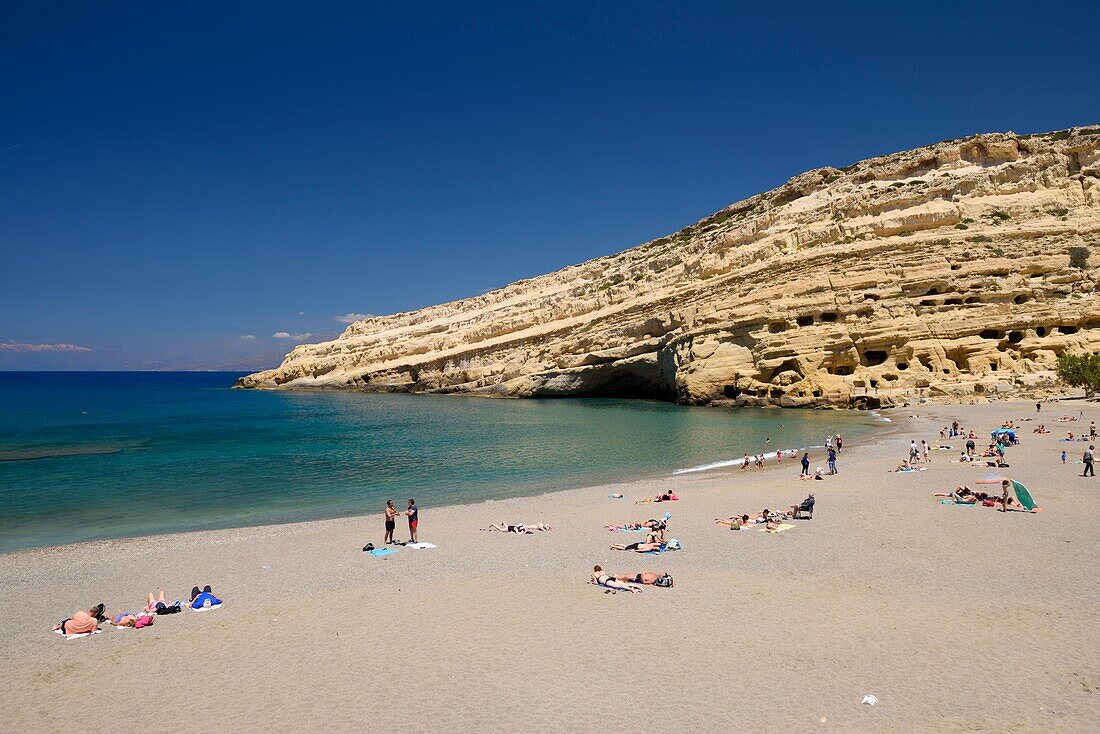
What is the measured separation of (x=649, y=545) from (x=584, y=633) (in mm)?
3856

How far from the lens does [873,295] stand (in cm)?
3688

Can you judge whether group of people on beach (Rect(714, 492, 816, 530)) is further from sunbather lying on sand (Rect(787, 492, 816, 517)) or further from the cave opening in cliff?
the cave opening in cliff

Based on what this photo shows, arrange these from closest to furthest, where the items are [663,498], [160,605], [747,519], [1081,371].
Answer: [160,605] < [747,519] < [663,498] < [1081,371]

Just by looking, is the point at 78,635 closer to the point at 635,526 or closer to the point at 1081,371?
the point at 635,526

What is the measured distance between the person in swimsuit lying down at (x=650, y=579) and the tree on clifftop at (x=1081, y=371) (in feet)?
106

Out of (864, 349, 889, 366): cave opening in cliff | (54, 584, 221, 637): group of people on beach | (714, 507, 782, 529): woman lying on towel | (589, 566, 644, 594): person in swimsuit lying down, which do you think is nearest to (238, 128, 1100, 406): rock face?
(864, 349, 889, 366): cave opening in cliff

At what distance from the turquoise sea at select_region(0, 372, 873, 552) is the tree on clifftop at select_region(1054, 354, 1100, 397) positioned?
1011 cm

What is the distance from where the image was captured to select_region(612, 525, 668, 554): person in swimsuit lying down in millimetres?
10844

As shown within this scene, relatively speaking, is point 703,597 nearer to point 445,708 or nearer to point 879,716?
point 879,716

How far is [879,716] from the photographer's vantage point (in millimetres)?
5199

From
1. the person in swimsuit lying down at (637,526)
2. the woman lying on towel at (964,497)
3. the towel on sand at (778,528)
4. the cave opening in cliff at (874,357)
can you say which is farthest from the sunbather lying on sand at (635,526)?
the cave opening in cliff at (874,357)

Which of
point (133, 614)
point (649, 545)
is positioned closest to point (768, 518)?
point (649, 545)

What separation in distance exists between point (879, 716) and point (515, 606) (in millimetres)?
4481

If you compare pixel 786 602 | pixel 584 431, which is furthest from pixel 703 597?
pixel 584 431
